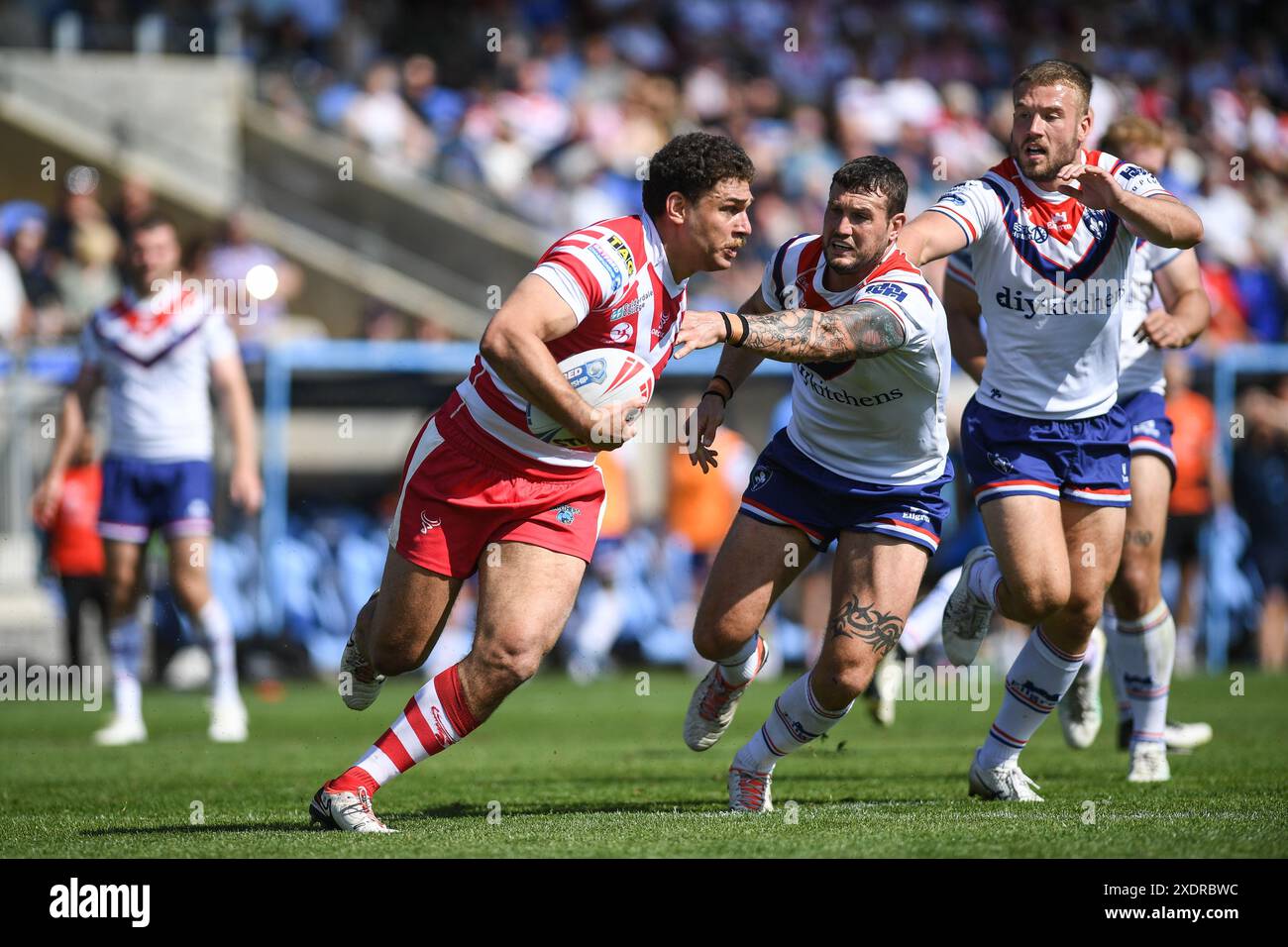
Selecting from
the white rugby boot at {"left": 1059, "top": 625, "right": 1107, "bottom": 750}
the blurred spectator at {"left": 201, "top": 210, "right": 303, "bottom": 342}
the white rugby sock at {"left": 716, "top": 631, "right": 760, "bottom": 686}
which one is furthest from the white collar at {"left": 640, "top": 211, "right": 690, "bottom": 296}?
the blurred spectator at {"left": 201, "top": 210, "right": 303, "bottom": 342}

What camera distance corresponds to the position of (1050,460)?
6.97 metres

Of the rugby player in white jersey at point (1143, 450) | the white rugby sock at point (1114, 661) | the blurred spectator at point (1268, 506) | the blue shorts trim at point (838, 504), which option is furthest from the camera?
the blurred spectator at point (1268, 506)

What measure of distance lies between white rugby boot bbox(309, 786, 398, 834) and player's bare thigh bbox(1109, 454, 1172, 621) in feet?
12.7

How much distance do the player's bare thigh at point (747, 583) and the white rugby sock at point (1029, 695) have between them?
117cm

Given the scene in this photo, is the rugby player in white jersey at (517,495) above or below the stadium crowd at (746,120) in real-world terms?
below

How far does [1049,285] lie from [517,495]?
248 centimetres

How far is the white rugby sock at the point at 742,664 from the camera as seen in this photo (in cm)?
677

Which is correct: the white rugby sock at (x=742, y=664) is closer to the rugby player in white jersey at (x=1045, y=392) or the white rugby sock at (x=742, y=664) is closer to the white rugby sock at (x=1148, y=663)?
the rugby player in white jersey at (x=1045, y=392)

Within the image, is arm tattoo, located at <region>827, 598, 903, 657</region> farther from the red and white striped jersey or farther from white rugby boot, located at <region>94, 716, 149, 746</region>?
white rugby boot, located at <region>94, 716, 149, 746</region>

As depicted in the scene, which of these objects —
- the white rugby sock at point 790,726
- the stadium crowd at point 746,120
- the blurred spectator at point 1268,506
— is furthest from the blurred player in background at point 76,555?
the blurred spectator at point 1268,506

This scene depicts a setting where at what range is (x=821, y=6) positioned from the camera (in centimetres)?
2520

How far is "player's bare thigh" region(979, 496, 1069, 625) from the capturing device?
669 centimetres

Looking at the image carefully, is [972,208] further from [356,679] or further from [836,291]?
[356,679]
